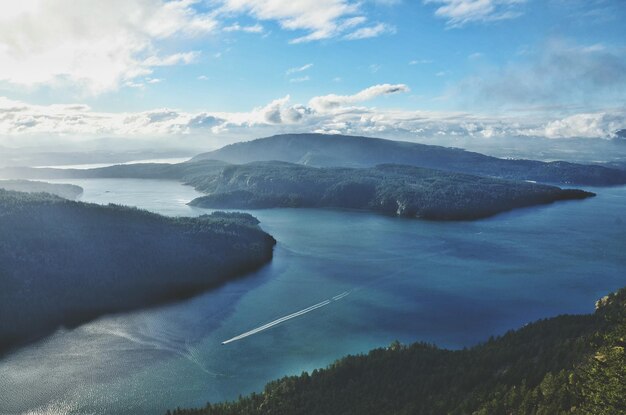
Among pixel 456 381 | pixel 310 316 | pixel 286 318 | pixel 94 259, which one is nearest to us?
pixel 456 381

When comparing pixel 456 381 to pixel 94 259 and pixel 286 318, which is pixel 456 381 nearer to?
pixel 286 318

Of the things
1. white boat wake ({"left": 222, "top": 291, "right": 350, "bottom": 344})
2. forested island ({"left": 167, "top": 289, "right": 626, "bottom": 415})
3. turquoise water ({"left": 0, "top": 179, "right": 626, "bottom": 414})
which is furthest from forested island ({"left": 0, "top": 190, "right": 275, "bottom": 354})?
forested island ({"left": 167, "top": 289, "right": 626, "bottom": 415})

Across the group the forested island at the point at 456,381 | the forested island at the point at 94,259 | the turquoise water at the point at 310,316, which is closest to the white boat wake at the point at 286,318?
the turquoise water at the point at 310,316

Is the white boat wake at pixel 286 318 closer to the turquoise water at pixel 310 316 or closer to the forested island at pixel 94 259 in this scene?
the turquoise water at pixel 310 316

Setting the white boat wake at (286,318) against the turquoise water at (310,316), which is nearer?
the turquoise water at (310,316)

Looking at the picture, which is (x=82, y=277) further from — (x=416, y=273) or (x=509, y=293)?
(x=509, y=293)

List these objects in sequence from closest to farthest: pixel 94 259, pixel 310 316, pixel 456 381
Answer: pixel 456 381 → pixel 310 316 → pixel 94 259

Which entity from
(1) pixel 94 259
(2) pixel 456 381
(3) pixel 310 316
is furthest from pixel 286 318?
(1) pixel 94 259

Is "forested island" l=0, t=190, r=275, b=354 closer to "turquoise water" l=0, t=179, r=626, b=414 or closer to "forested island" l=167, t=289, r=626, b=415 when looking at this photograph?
"turquoise water" l=0, t=179, r=626, b=414
